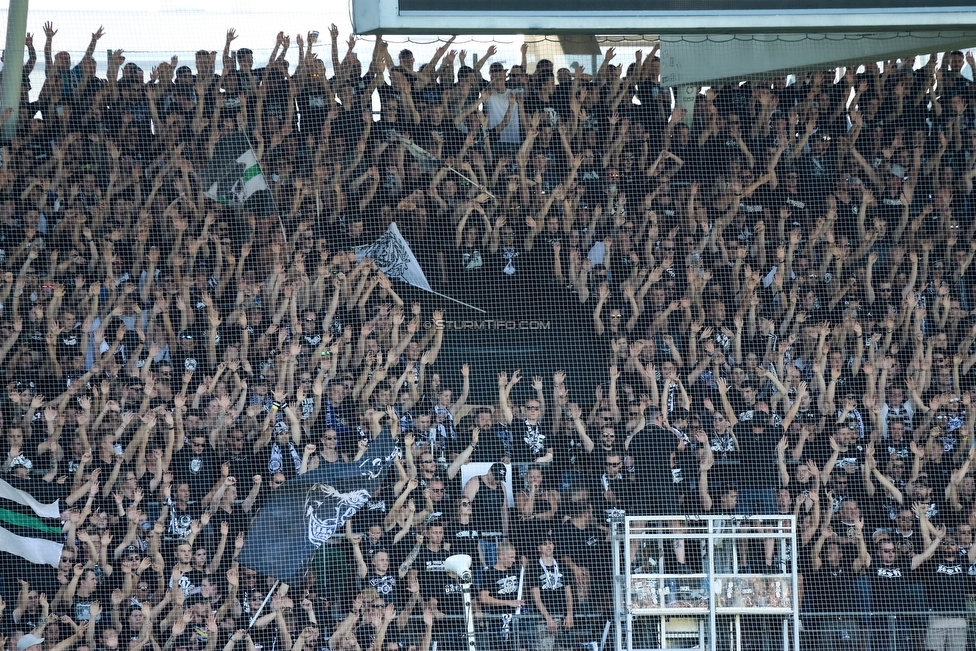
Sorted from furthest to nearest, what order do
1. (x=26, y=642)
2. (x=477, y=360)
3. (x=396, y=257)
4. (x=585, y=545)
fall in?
(x=396, y=257) → (x=477, y=360) → (x=585, y=545) → (x=26, y=642)

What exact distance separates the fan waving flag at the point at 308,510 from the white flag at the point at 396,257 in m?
1.57

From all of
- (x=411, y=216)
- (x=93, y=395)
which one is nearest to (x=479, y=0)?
(x=411, y=216)

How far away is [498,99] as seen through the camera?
10648 mm

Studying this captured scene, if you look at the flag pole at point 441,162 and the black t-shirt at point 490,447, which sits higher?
the flag pole at point 441,162

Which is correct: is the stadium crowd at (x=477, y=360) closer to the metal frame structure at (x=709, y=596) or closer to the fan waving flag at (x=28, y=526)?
the fan waving flag at (x=28, y=526)

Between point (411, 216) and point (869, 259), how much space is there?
390 centimetres

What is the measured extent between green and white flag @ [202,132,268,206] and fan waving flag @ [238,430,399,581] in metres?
2.65

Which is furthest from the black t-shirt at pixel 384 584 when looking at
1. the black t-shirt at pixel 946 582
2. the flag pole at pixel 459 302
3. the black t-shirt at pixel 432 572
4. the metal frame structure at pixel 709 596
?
the black t-shirt at pixel 946 582

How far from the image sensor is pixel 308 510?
9125 mm

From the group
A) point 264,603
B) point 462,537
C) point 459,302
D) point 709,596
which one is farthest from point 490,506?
point 709,596

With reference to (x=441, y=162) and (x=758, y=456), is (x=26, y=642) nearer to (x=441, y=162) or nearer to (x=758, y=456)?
(x=441, y=162)

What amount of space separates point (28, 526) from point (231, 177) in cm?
339

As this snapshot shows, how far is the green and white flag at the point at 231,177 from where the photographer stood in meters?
10.5

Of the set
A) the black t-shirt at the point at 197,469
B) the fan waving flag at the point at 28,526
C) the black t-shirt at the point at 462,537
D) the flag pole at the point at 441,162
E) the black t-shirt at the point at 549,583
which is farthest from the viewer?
the flag pole at the point at 441,162
